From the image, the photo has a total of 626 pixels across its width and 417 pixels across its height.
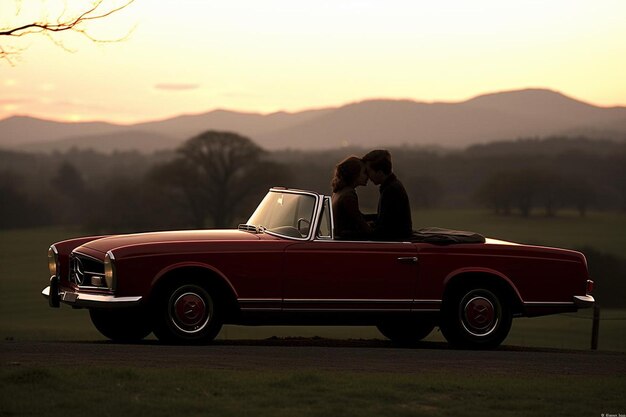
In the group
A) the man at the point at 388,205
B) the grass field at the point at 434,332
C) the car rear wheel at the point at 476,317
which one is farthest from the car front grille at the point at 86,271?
the grass field at the point at 434,332

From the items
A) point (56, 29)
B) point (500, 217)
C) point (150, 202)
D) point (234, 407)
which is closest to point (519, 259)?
point (234, 407)

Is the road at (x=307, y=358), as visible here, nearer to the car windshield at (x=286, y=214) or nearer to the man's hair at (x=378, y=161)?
the car windshield at (x=286, y=214)

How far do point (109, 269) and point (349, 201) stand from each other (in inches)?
102

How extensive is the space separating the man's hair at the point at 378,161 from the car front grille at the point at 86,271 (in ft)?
9.94

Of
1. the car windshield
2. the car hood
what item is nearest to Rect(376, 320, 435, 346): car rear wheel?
the car windshield

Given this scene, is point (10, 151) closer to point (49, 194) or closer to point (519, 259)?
point (49, 194)

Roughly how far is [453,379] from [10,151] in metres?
144

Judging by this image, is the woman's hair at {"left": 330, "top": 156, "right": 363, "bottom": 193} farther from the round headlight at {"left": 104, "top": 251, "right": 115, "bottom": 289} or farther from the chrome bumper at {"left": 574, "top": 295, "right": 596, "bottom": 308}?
the chrome bumper at {"left": 574, "top": 295, "right": 596, "bottom": 308}

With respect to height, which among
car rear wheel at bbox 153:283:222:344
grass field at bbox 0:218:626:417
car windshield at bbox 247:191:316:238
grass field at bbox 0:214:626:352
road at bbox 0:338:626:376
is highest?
car windshield at bbox 247:191:316:238

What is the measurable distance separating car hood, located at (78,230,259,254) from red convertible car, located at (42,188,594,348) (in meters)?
0.02

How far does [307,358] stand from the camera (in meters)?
11.2

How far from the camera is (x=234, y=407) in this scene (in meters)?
8.43

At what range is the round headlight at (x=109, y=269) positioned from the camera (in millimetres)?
11537

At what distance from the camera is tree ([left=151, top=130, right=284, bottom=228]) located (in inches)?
3169
